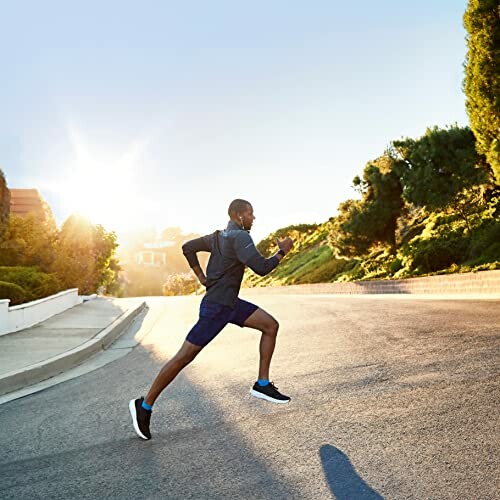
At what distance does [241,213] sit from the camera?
17.3 feet

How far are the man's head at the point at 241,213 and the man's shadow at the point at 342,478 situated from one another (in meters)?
1.90

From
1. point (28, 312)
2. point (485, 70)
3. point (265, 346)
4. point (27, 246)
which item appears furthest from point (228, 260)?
point (27, 246)

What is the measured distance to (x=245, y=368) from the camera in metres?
8.02

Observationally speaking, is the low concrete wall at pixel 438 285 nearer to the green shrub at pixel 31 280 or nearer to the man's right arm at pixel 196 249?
the green shrub at pixel 31 280

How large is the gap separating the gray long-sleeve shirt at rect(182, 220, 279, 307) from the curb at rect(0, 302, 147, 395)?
12.5ft

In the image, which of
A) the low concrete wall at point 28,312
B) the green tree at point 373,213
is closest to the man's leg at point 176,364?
the low concrete wall at point 28,312

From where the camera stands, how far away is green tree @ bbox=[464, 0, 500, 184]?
18.6 m

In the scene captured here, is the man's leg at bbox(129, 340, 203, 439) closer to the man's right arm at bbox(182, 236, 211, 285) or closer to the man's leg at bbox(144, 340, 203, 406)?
the man's leg at bbox(144, 340, 203, 406)

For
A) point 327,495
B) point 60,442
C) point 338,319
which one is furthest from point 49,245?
point 327,495

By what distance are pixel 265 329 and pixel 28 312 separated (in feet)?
33.0

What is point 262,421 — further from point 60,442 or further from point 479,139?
point 479,139

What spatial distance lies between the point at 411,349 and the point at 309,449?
13.4 ft

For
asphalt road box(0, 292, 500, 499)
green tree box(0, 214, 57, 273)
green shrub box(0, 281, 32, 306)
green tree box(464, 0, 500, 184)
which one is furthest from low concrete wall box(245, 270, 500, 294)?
green tree box(0, 214, 57, 273)

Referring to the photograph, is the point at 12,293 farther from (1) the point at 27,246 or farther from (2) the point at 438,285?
(2) the point at 438,285
